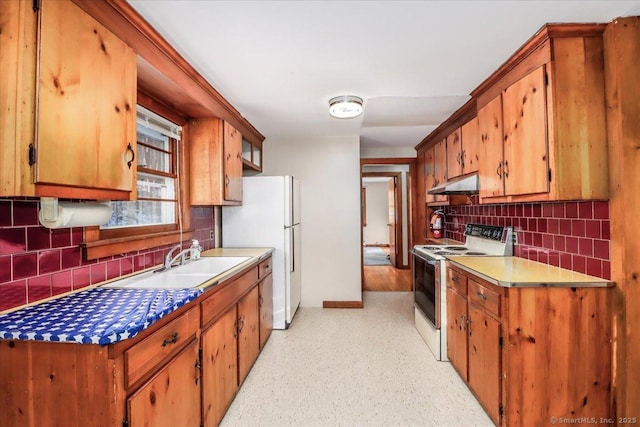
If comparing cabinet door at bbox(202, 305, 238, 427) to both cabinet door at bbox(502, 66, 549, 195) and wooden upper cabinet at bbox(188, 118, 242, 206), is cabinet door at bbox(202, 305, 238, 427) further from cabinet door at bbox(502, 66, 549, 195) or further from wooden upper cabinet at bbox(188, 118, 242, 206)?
cabinet door at bbox(502, 66, 549, 195)

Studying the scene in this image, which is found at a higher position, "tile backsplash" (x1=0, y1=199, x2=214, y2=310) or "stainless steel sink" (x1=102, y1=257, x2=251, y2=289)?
"tile backsplash" (x1=0, y1=199, x2=214, y2=310)

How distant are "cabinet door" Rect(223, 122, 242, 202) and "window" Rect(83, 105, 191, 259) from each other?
1.25 ft

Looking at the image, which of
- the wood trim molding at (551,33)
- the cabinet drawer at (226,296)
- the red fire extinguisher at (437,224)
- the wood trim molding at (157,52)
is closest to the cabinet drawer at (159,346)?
the cabinet drawer at (226,296)

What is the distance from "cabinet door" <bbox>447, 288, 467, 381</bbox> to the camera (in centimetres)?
225

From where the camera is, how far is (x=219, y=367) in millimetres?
1873

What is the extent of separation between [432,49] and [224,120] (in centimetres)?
176

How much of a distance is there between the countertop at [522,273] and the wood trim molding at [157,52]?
7.23ft

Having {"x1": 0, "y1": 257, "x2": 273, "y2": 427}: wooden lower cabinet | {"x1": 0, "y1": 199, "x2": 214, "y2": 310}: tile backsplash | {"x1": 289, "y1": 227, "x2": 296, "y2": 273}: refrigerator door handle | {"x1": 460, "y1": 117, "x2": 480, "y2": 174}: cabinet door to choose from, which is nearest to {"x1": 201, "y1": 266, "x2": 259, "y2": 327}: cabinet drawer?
{"x1": 0, "y1": 257, "x2": 273, "y2": 427}: wooden lower cabinet

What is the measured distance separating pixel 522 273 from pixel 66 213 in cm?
238

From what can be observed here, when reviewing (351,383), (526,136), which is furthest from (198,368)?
(526,136)

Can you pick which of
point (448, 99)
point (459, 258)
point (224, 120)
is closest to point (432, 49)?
point (448, 99)

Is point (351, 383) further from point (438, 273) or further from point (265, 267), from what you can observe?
point (265, 267)

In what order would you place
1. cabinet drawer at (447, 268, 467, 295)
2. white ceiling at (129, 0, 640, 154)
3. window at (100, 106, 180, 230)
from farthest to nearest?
cabinet drawer at (447, 268, 467, 295) < window at (100, 106, 180, 230) < white ceiling at (129, 0, 640, 154)

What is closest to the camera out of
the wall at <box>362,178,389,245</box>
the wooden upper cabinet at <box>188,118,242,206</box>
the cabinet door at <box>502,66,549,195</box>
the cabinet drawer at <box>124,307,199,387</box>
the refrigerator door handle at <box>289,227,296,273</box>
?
the cabinet drawer at <box>124,307,199,387</box>
